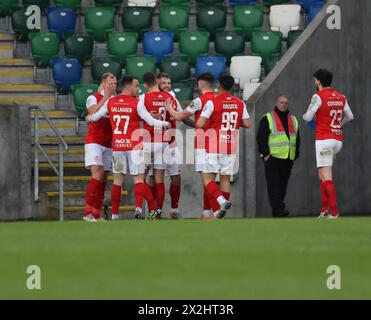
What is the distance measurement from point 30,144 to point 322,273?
503 inches

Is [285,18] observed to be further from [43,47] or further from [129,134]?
[129,134]

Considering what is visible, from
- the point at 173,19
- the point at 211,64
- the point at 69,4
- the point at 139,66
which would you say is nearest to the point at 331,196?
the point at 211,64

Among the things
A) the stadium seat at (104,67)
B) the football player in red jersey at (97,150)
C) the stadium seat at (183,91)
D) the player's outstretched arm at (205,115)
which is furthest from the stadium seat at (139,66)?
the player's outstretched arm at (205,115)

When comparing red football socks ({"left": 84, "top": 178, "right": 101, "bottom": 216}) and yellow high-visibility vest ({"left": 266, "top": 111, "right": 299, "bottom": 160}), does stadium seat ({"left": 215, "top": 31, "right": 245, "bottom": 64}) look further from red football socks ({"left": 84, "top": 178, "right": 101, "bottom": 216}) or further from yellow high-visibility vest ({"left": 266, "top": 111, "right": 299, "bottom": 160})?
red football socks ({"left": 84, "top": 178, "right": 101, "bottom": 216})

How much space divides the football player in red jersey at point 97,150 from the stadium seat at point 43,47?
5.82 metres

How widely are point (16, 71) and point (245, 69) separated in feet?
13.1

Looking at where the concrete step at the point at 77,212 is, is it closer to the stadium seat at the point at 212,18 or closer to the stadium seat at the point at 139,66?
the stadium seat at the point at 139,66

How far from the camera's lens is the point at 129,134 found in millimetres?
20516

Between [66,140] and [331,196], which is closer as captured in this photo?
[331,196]

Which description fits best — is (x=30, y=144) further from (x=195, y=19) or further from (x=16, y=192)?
(x=195, y=19)

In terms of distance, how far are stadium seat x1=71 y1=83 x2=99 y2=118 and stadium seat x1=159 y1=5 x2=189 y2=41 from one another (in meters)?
2.48
